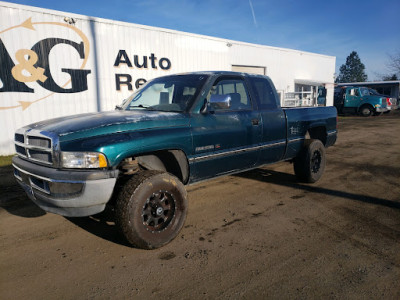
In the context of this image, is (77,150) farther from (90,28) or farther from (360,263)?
(90,28)

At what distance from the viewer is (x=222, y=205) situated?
427 cm

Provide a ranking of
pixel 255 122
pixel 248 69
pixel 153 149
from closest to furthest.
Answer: pixel 153 149, pixel 255 122, pixel 248 69

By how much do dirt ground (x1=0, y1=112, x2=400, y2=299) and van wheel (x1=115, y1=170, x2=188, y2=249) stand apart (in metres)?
0.17

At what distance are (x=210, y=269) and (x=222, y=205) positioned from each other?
5.43 ft

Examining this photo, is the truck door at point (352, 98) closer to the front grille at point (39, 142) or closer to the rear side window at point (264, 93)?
the rear side window at point (264, 93)

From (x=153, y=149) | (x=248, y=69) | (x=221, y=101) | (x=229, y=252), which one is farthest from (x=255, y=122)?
(x=248, y=69)

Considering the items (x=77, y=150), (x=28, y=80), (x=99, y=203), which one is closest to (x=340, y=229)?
(x=99, y=203)

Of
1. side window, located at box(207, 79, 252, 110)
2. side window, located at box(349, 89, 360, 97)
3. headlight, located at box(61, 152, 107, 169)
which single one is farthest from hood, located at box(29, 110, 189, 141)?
side window, located at box(349, 89, 360, 97)

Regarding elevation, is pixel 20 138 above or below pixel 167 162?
above

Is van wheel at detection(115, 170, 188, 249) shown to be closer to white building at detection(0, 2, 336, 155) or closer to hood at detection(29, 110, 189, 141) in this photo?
hood at detection(29, 110, 189, 141)

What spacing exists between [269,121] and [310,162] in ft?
4.16

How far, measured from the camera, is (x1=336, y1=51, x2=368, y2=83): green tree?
337 ft

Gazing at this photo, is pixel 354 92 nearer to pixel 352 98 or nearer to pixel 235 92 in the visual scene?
pixel 352 98

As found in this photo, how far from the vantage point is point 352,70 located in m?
105
